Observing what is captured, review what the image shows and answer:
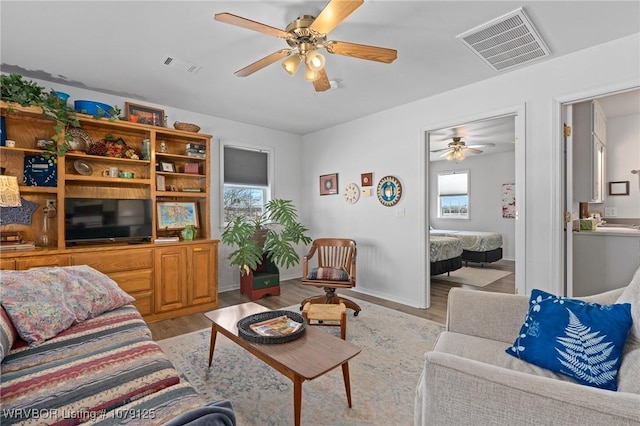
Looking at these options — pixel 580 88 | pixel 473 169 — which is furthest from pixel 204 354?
pixel 473 169

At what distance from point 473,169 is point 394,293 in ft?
16.0

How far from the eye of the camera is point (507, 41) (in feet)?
7.80

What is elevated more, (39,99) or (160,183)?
(39,99)

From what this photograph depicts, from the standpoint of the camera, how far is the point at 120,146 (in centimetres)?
341

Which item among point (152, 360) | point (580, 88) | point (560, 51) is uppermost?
point (560, 51)

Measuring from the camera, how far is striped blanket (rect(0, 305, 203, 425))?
104 centimetres

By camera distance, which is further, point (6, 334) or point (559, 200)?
point (559, 200)

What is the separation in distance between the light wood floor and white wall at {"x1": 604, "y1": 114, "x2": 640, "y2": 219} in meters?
1.83

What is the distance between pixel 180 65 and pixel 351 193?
276cm

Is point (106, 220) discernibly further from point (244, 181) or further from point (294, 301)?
point (294, 301)

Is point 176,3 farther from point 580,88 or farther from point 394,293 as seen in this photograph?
point 394,293

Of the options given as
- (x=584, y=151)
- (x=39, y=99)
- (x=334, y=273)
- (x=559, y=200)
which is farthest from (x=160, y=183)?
(x=584, y=151)

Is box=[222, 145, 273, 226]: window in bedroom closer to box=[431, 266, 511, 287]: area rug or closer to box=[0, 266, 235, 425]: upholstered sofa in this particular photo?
box=[0, 266, 235, 425]: upholstered sofa

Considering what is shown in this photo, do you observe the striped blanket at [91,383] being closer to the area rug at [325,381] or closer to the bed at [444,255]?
the area rug at [325,381]
